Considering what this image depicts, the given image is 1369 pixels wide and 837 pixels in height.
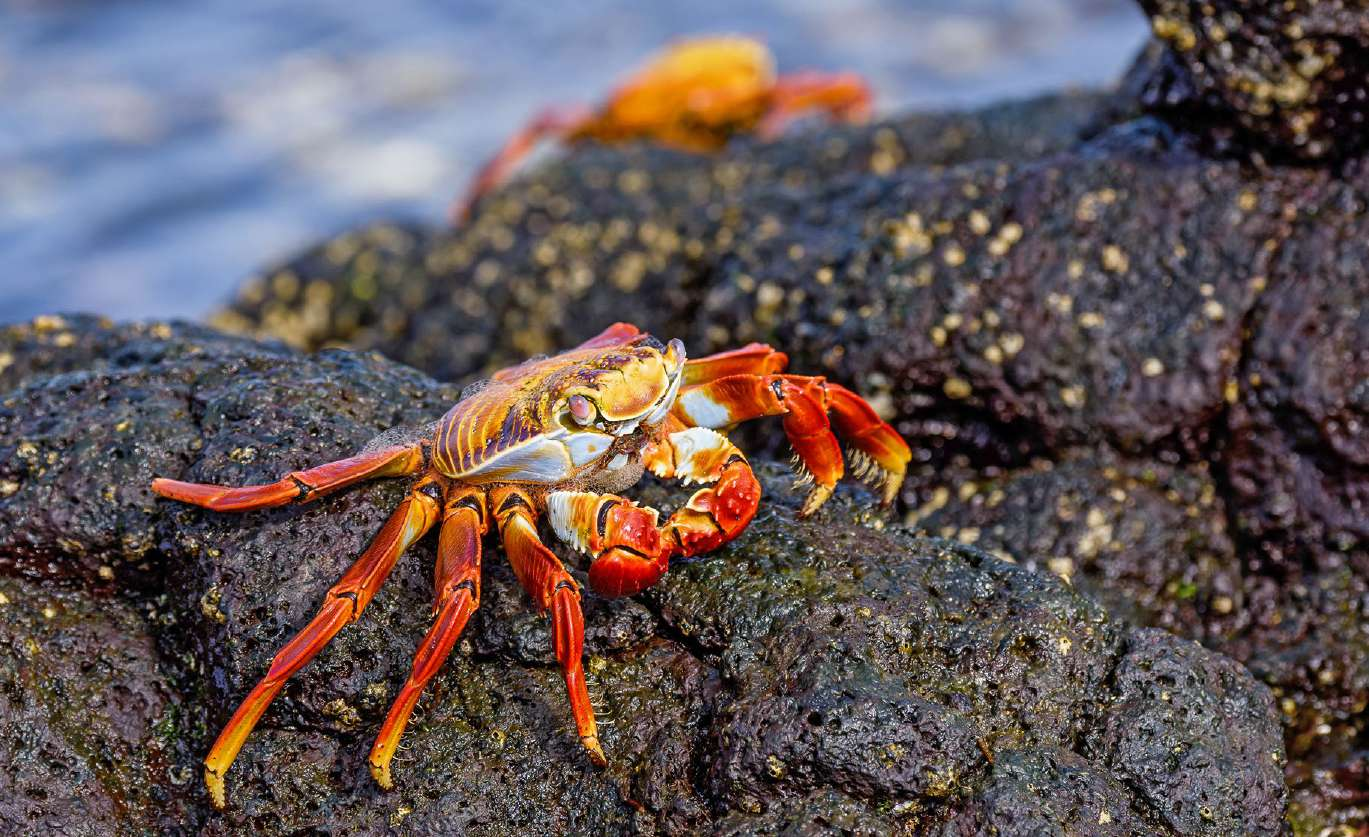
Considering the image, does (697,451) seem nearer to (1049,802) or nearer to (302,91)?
(1049,802)

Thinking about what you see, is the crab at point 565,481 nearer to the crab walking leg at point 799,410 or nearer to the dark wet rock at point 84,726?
the crab walking leg at point 799,410

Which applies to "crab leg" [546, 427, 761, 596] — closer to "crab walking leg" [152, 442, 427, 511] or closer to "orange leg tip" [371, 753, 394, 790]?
"crab walking leg" [152, 442, 427, 511]

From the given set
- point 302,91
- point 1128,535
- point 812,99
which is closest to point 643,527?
point 1128,535

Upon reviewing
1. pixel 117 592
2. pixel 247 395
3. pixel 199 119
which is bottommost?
pixel 199 119

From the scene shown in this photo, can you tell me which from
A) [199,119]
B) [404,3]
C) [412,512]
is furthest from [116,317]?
[412,512]

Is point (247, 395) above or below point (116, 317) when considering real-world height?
above

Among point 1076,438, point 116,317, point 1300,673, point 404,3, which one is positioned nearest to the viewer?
point 1300,673

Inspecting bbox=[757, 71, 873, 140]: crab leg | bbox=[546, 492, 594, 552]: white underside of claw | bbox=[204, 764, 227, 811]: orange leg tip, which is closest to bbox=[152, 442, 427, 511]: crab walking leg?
bbox=[546, 492, 594, 552]: white underside of claw

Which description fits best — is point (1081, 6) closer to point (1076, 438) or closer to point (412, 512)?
point (1076, 438)
